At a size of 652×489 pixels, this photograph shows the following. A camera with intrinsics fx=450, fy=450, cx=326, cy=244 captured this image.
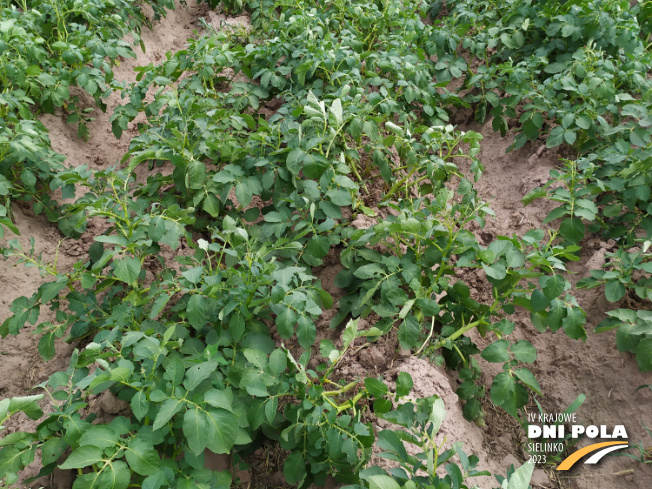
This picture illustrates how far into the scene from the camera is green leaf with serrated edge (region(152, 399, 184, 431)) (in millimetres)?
1348

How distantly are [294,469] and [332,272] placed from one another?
1.02 metres

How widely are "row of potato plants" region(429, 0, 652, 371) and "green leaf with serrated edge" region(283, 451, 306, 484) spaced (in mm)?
1182

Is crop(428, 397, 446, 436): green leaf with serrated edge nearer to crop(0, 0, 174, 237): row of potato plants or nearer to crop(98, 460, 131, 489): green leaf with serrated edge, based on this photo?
crop(98, 460, 131, 489): green leaf with serrated edge

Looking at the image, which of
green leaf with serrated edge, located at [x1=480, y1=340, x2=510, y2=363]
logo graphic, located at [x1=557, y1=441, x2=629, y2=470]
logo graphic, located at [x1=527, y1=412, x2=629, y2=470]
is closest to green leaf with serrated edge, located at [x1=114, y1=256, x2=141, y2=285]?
green leaf with serrated edge, located at [x1=480, y1=340, x2=510, y2=363]

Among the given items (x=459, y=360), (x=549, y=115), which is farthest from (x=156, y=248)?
(x=549, y=115)

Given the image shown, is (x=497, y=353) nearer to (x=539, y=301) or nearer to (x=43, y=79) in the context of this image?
(x=539, y=301)

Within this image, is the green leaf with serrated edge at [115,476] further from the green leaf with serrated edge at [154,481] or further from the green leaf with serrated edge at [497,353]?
the green leaf with serrated edge at [497,353]

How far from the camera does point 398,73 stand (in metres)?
3.01

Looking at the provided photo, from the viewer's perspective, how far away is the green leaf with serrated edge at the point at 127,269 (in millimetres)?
1892

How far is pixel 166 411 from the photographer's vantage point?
4.52 feet

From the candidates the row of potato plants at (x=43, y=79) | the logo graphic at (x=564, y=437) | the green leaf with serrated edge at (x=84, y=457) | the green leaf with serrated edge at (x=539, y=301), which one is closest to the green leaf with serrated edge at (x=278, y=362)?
the green leaf with serrated edge at (x=84, y=457)

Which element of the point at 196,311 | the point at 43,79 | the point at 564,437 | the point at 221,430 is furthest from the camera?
the point at 43,79

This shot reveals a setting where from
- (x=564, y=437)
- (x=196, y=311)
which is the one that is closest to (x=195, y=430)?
(x=196, y=311)

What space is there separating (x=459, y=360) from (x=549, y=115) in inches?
68.8
